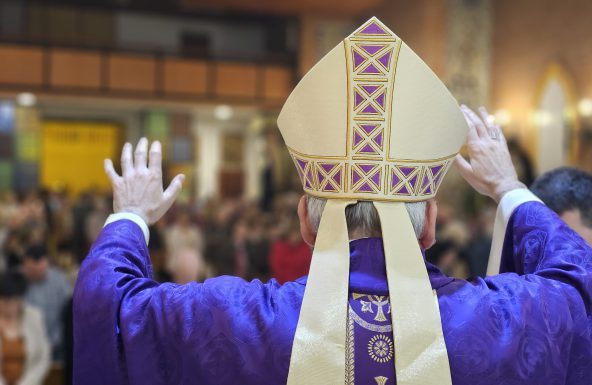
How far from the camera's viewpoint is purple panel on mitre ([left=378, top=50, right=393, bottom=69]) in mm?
1578

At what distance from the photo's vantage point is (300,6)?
48.5 ft

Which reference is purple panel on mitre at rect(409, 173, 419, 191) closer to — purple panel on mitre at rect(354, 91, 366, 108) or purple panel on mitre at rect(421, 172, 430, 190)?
purple panel on mitre at rect(421, 172, 430, 190)

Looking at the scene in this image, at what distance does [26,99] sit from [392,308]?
606 inches

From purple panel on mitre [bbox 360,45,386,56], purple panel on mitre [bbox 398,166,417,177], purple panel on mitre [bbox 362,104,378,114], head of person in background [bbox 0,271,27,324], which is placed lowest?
head of person in background [bbox 0,271,27,324]

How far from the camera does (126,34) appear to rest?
16.5 m

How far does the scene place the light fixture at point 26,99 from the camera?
14113 mm

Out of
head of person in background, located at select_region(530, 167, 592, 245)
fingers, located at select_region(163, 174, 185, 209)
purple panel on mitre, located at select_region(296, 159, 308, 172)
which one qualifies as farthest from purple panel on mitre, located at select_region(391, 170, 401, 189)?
head of person in background, located at select_region(530, 167, 592, 245)

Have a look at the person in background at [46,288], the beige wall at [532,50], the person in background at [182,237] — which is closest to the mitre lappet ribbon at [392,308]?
the person in background at [46,288]

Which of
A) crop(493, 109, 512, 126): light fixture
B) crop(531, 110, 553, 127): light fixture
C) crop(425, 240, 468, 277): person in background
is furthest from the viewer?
crop(493, 109, 512, 126): light fixture

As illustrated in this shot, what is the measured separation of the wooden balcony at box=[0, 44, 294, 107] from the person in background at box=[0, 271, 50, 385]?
398 inches

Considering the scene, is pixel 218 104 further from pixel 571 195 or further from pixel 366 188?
pixel 366 188

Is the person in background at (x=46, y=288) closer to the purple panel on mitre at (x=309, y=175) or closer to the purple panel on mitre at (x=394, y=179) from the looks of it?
the purple panel on mitre at (x=309, y=175)

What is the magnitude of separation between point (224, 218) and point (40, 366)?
6.32 meters

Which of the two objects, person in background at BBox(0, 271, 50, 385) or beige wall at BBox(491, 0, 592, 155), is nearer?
person in background at BBox(0, 271, 50, 385)
